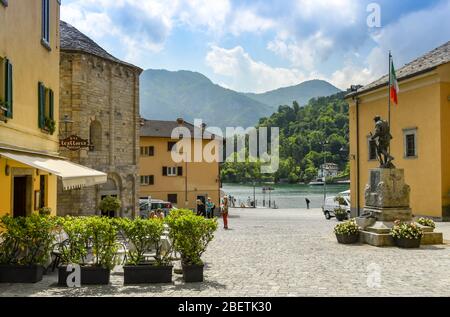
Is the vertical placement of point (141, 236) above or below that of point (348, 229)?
above

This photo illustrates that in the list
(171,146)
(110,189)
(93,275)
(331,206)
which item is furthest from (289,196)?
(93,275)

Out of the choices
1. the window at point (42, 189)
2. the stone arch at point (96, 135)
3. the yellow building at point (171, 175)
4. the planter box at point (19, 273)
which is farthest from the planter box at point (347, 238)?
the yellow building at point (171, 175)

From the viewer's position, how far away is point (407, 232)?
→ 1485 centimetres

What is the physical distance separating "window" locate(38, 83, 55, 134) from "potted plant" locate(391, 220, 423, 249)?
11.7 m

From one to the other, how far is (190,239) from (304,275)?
8.81 feet

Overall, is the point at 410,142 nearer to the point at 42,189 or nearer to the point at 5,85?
the point at 42,189

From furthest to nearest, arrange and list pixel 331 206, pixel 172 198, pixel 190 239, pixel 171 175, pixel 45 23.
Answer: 1. pixel 171 175
2. pixel 172 198
3. pixel 331 206
4. pixel 45 23
5. pixel 190 239

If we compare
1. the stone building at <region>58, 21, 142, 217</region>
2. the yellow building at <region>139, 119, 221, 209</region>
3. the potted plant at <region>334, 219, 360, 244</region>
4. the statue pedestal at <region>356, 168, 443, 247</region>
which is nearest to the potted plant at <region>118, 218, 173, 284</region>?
the potted plant at <region>334, 219, 360, 244</region>

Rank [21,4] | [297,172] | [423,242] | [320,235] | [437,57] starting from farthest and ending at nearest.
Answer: [297,172] → [437,57] → [320,235] → [423,242] → [21,4]

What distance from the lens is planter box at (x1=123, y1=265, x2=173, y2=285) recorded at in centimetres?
923

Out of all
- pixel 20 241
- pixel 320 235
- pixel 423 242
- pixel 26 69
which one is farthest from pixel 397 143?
pixel 20 241
